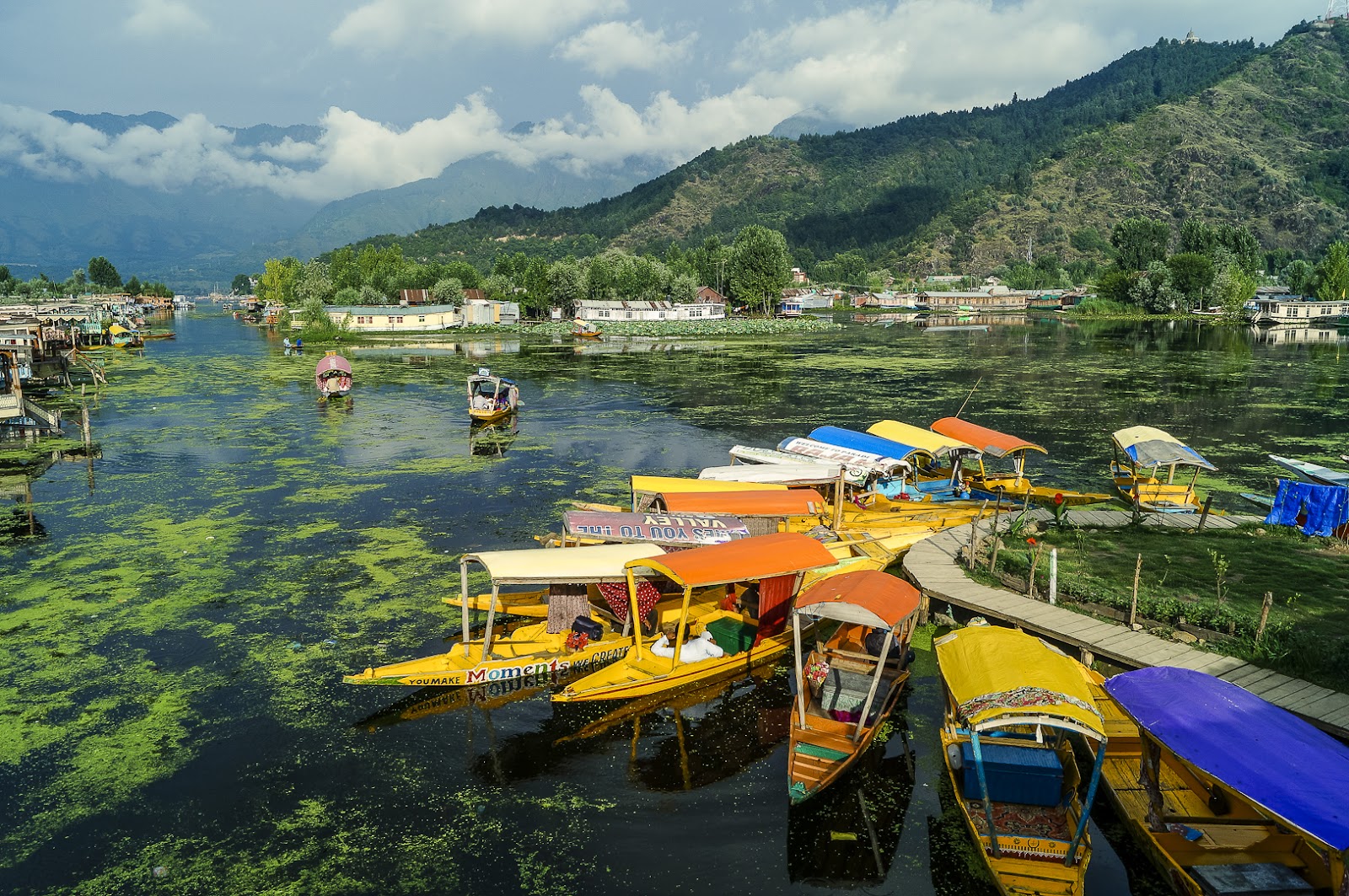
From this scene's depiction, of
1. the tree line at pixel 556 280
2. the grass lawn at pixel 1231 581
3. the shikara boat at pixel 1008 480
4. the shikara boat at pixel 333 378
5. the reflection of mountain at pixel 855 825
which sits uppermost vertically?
the tree line at pixel 556 280

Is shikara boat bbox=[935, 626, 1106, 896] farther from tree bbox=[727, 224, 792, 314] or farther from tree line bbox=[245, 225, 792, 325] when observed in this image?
tree bbox=[727, 224, 792, 314]

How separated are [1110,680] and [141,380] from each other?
2984 inches

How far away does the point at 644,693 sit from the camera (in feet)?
53.1

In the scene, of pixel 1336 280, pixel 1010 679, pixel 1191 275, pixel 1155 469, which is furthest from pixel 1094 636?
pixel 1336 280

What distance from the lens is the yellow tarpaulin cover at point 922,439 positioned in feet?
94.5

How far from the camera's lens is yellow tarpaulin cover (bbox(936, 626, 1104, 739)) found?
1098 centimetres

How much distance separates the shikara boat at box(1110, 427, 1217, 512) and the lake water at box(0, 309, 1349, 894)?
341cm

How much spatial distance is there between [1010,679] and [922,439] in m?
18.8

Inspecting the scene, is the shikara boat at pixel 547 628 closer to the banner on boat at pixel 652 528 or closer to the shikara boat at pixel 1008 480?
the banner on boat at pixel 652 528

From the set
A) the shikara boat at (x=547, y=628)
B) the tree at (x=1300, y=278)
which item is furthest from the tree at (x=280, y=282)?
the tree at (x=1300, y=278)

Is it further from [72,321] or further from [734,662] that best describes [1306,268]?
[72,321]

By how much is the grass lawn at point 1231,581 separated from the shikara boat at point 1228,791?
4.22 meters

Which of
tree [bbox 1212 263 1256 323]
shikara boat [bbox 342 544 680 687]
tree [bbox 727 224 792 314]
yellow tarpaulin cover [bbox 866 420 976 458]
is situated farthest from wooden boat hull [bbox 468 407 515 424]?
tree [bbox 1212 263 1256 323]

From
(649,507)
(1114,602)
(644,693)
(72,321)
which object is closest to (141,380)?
(72,321)
